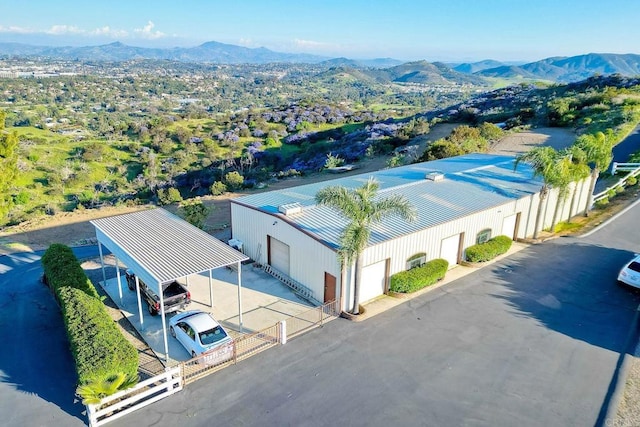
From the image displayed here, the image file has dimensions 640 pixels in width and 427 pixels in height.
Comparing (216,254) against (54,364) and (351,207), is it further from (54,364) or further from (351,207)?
(54,364)

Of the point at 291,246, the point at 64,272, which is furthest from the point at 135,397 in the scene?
the point at 291,246

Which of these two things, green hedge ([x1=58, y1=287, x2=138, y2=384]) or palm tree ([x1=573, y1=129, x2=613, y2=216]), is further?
palm tree ([x1=573, y1=129, x2=613, y2=216])

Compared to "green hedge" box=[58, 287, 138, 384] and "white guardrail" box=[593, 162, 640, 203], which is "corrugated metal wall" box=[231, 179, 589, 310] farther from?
"white guardrail" box=[593, 162, 640, 203]

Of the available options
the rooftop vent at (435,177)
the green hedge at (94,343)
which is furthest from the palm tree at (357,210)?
the rooftop vent at (435,177)

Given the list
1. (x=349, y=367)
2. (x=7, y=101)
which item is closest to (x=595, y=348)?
(x=349, y=367)

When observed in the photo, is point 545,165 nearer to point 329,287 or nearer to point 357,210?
point 357,210

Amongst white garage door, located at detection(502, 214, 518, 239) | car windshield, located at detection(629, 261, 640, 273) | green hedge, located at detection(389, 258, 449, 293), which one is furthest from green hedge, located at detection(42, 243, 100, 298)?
car windshield, located at detection(629, 261, 640, 273)
